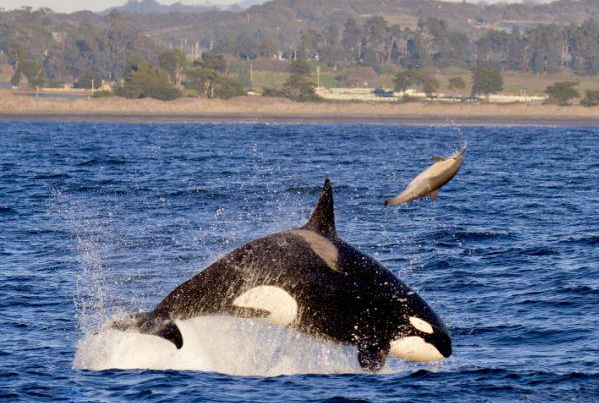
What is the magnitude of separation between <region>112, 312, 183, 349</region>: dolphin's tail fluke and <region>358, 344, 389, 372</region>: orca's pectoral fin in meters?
2.33

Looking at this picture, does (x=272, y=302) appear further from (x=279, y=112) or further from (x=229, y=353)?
(x=279, y=112)

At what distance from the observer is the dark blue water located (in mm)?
14414

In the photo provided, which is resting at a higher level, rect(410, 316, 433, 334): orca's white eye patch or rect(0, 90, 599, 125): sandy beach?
rect(410, 316, 433, 334): orca's white eye patch

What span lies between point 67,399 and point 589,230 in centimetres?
1902

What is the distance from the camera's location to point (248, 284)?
1380cm

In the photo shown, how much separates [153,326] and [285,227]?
35.2 ft

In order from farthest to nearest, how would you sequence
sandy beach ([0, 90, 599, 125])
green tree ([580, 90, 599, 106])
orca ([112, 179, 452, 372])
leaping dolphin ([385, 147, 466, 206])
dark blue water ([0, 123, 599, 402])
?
green tree ([580, 90, 599, 106]) < sandy beach ([0, 90, 599, 125]) < dark blue water ([0, 123, 599, 402]) < orca ([112, 179, 452, 372]) < leaping dolphin ([385, 147, 466, 206])

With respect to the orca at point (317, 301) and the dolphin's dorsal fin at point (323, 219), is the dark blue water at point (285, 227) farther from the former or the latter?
the dolphin's dorsal fin at point (323, 219)

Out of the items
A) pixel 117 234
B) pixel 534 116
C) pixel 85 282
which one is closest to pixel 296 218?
pixel 117 234

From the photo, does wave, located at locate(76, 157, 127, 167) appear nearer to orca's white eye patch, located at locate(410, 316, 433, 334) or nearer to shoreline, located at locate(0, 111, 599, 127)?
orca's white eye patch, located at locate(410, 316, 433, 334)

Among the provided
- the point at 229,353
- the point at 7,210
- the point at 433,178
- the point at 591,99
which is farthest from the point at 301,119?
the point at 433,178

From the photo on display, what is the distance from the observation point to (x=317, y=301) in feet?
44.8

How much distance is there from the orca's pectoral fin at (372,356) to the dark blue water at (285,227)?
380 millimetres

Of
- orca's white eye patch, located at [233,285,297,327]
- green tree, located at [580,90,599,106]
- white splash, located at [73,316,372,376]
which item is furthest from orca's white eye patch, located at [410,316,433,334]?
Result: green tree, located at [580,90,599,106]
